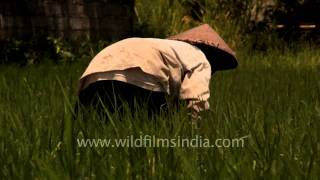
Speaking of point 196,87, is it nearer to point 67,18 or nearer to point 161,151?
point 161,151

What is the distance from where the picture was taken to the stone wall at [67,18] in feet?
22.6

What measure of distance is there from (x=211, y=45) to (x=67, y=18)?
5025 mm

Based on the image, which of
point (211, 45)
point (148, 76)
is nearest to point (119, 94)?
point (148, 76)

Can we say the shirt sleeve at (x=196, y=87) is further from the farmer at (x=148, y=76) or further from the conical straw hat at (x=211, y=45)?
the conical straw hat at (x=211, y=45)

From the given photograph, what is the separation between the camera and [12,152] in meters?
1.61

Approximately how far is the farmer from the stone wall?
4.37 metres

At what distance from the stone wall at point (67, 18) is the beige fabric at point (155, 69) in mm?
4392

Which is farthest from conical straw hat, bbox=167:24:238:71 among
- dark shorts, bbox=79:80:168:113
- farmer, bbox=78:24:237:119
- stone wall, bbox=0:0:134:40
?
stone wall, bbox=0:0:134:40

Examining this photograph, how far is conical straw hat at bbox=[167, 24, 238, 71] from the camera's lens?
2.82m

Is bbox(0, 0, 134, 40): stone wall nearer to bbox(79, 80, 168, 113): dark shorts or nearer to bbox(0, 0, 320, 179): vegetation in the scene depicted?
bbox(0, 0, 320, 179): vegetation

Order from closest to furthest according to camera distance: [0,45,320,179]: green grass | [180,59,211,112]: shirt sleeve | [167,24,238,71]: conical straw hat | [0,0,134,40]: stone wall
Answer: [0,45,320,179]: green grass, [180,59,211,112]: shirt sleeve, [167,24,238,71]: conical straw hat, [0,0,134,40]: stone wall

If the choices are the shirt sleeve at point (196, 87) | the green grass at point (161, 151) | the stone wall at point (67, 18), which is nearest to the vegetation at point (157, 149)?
the green grass at point (161, 151)

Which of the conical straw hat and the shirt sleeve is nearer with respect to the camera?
the shirt sleeve

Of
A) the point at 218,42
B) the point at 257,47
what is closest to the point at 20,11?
the point at 257,47
